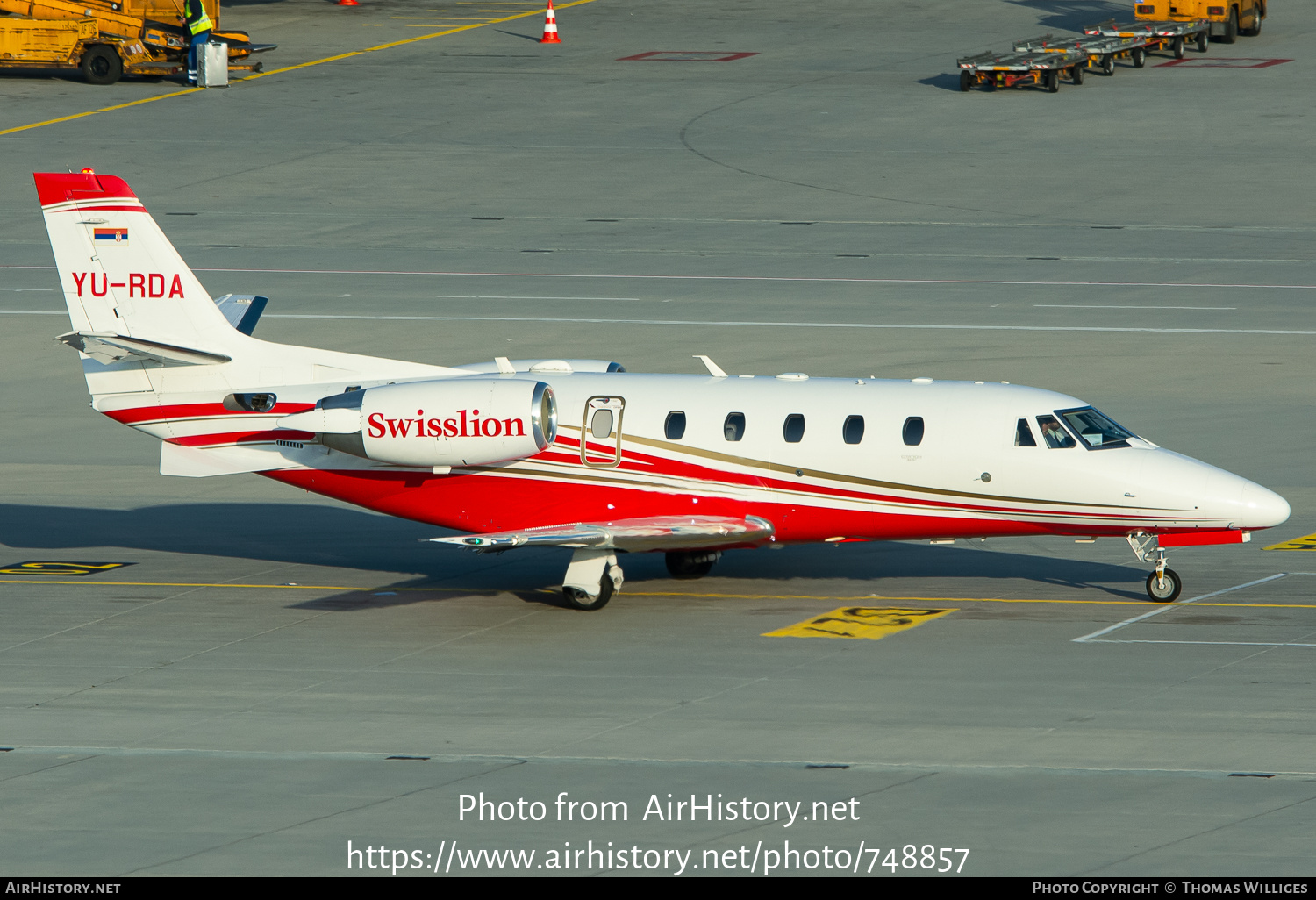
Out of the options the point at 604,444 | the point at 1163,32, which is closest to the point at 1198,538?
the point at 604,444

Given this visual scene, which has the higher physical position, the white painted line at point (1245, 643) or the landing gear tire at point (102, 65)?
the landing gear tire at point (102, 65)

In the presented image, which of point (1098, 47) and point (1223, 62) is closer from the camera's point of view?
point (1098, 47)

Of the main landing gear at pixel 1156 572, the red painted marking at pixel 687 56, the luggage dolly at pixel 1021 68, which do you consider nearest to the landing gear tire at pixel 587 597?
the main landing gear at pixel 1156 572

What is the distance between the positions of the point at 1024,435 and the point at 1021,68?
2113 inches

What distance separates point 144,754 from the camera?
25109 mm

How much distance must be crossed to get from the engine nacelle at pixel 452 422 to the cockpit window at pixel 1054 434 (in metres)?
7.96

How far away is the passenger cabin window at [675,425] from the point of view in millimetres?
31938

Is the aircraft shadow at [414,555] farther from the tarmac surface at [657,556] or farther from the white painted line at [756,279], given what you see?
the white painted line at [756,279]

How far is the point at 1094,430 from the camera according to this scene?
103 ft

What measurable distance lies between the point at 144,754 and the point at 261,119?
193 ft

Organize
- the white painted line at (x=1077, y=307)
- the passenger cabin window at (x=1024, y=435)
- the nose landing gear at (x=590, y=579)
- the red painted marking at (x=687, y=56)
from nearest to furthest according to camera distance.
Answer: the passenger cabin window at (x=1024, y=435), the nose landing gear at (x=590, y=579), the white painted line at (x=1077, y=307), the red painted marking at (x=687, y=56)

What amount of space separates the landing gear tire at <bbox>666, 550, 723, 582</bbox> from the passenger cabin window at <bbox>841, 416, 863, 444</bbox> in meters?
3.83

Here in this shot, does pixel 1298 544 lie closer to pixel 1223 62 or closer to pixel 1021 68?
pixel 1021 68
